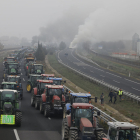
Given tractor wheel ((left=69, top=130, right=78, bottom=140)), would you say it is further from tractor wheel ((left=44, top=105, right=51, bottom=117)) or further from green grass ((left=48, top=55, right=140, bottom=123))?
green grass ((left=48, top=55, right=140, bottom=123))

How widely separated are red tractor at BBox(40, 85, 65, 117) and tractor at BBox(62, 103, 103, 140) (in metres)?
5.46

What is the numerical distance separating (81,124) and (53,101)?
24.7ft

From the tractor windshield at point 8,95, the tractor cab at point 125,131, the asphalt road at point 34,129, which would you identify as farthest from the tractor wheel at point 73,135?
the tractor windshield at point 8,95

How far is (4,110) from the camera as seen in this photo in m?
17.8

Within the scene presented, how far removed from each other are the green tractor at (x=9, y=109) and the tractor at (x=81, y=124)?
400 cm

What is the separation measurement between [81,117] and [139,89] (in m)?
24.6

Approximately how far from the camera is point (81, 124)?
13.5 metres

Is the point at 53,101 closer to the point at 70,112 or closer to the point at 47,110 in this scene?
the point at 47,110

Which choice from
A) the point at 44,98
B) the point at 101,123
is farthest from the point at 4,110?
the point at 101,123

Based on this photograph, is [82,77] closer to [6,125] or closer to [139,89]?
[139,89]

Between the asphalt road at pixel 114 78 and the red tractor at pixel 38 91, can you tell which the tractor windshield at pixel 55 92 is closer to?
the red tractor at pixel 38 91

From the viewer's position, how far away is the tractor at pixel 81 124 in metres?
12.8

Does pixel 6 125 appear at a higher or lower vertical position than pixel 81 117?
lower

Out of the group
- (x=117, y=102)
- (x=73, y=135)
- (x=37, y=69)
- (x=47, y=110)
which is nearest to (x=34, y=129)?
(x=47, y=110)
